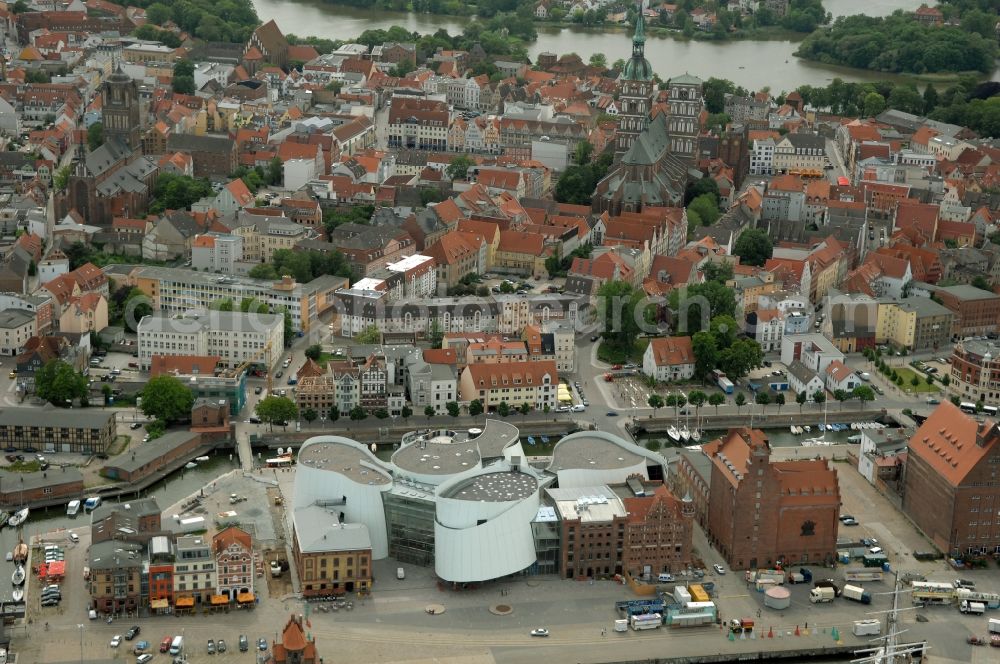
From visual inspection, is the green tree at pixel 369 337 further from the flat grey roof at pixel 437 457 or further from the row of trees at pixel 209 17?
the row of trees at pixel 209 17

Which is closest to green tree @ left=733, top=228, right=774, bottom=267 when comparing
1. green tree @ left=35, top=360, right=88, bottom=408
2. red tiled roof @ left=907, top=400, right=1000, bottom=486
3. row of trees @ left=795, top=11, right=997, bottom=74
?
red tiled roof @ left=907, top=400, right=1000, bottom=486

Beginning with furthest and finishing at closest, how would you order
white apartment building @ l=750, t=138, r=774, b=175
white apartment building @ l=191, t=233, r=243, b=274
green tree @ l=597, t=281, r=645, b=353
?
white apartment building @ l=750, t=138, r=774, b=175
white apartment building @ l=191, t=233, r=243, b=274
green tree @ l=597, t=281, r=645, b=353

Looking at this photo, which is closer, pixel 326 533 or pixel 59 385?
pixel 326 533

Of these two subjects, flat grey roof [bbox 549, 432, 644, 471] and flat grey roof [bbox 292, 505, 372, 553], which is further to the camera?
flat grey roof [bbox 549, 432, 644, 471]

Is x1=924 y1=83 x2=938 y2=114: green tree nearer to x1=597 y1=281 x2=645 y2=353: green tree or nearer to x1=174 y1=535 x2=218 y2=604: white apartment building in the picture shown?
x1=597 y1=281 x2=645 y2=353: green tree

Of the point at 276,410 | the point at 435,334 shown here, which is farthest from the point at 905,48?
the point at 276,410

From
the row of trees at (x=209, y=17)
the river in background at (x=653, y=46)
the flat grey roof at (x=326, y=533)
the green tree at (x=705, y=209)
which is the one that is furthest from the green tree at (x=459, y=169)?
the flat grey roof at (x=326, y=533)

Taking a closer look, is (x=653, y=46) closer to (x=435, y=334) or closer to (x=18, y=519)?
(x=435, y=334)

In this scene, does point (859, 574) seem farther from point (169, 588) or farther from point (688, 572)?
point (169, 588)
